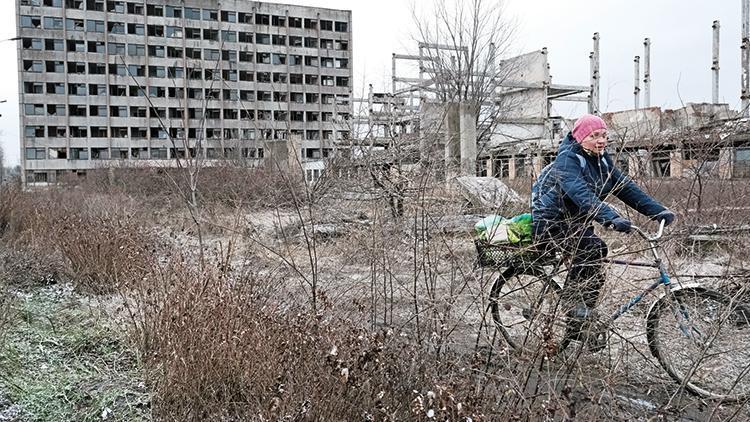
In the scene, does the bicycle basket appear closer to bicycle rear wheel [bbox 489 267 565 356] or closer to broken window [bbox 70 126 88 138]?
bicycle rear wheel [bbox 489 267 565 356]

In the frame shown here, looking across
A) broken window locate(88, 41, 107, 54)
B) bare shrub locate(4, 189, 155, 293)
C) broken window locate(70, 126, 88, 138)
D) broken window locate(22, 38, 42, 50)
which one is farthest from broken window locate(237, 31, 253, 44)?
Result: bare shrub locate(4, 189, 155, 293)

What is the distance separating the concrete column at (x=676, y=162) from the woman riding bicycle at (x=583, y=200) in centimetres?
479

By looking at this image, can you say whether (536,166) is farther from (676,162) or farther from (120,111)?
(120,111)

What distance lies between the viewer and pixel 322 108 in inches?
2682

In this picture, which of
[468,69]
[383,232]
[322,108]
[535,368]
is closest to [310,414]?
[535,368]

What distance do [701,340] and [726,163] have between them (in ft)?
17.4

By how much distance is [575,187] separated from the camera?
3.92m

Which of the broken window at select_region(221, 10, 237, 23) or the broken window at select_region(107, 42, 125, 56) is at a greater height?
the broken window at select_region(221, 10, 237, 23)

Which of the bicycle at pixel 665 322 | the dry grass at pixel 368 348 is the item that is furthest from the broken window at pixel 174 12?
the bicycle at pixel 665 322

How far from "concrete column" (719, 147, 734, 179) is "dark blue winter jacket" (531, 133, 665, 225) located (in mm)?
3872

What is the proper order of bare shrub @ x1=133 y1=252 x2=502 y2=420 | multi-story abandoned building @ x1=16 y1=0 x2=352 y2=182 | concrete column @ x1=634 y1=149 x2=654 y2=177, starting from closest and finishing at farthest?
bare shrub @ x1=133 y1=252 x2=502 y2=420 < concrete column @ x1=634 y1=149 x2=654 y2=177 < multi-story abandoned building @ x1=16 y1=0 x2=352 y2=182

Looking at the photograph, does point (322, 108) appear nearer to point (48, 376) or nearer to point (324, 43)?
point (324, 43)

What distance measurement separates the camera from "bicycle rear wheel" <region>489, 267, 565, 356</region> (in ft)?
9.57

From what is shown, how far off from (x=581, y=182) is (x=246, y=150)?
17017mm
